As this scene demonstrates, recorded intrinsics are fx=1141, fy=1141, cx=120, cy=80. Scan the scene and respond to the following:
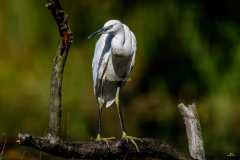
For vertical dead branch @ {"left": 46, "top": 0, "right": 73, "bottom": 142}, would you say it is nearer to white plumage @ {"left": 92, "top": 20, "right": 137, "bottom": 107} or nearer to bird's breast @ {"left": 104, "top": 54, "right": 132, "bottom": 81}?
white plumage @ {"left": 92, "top": 20, "right": 137, "bottom": 107}

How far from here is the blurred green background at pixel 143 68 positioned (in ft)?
28.1

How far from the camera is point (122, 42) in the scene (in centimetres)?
535

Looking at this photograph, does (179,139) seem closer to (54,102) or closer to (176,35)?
(176,35)

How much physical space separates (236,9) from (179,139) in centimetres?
171

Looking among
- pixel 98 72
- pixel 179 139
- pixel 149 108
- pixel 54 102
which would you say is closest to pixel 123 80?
pixel 98 72

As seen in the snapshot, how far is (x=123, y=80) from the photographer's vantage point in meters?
5.62

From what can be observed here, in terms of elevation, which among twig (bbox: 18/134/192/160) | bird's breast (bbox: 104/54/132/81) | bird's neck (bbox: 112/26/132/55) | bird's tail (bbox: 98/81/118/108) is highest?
bird's neck (bbox: 112/26/132/55)

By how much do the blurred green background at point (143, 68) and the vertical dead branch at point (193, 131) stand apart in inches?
83.3

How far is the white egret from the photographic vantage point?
5332 mm

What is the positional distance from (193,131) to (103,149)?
88cm

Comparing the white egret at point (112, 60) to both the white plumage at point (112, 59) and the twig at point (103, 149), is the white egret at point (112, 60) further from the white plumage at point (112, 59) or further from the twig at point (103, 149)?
the twig at point (103, 149)

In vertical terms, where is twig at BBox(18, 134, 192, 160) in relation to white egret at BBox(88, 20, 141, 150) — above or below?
below

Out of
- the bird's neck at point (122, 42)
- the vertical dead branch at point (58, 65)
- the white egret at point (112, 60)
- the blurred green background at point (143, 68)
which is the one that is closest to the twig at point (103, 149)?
the vertical dead branch at point (58, 65)

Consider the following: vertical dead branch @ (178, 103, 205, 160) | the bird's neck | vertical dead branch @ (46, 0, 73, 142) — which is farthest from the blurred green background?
vertical dead branch @ (46, 0, 73, 142)
